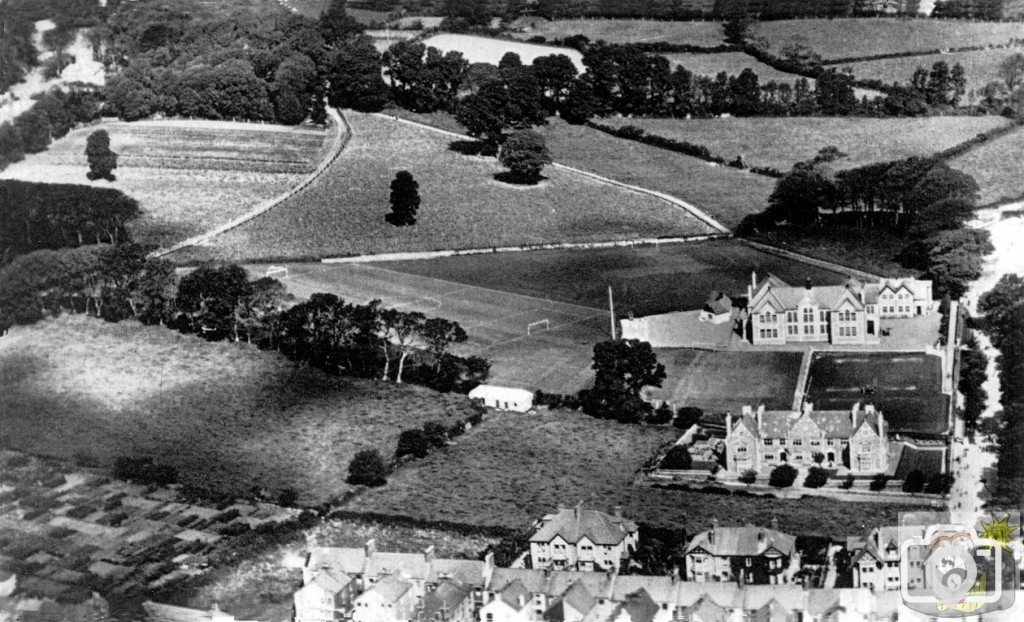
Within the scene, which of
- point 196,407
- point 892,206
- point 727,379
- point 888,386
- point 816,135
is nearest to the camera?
point 196,407

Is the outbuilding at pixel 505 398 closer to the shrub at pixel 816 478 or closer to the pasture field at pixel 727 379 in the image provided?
the pasture field at pixel 727 379

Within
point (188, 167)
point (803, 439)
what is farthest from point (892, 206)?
point (188, 167)

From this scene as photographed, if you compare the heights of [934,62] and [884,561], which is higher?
[934,62]

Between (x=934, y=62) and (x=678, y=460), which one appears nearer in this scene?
(x=678, y=460)

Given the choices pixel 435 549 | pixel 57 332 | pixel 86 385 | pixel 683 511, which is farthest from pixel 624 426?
pixel 57 332

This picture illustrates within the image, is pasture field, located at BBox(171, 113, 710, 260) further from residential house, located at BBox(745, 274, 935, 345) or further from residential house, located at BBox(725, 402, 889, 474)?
residential house, located at BBox(725, 402, 889, 474)

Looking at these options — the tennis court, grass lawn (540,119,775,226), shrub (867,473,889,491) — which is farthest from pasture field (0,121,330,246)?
shrub (867,473,889,491)

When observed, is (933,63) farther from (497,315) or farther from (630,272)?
(497,315)
